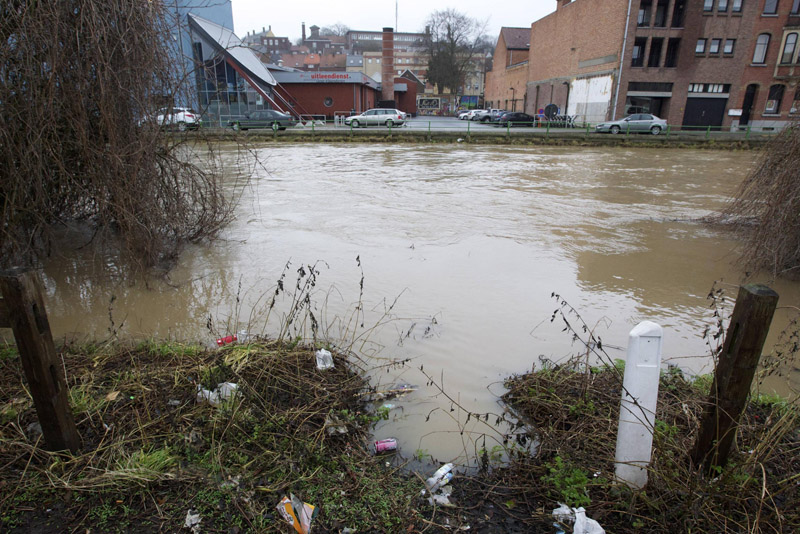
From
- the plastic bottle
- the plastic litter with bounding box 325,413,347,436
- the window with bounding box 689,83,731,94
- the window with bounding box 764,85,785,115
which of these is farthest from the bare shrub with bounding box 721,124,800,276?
the window with bounding box 764,85,785,115

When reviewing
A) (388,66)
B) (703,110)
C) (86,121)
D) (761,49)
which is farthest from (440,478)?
(388,66)

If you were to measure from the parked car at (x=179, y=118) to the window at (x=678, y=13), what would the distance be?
41914 millimetres

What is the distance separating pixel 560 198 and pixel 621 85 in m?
28.7

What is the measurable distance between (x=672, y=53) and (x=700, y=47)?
6.10 ft

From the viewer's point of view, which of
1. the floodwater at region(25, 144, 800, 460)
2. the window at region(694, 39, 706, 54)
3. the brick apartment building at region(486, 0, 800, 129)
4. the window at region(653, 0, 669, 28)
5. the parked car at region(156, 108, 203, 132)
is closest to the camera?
the floodwater at region(25, 144, 800, 460)

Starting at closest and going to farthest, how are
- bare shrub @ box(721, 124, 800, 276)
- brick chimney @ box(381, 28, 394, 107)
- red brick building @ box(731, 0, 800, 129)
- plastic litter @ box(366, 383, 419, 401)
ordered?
plastic litter @ box(366, 383, 419, 401)
bare shrub @ box(721, 124, 800, 276)
red brick building @ box(731, 0, 800, 129)
brick chimney @ box(381, 28, 394, 107)

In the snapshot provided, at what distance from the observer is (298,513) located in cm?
257

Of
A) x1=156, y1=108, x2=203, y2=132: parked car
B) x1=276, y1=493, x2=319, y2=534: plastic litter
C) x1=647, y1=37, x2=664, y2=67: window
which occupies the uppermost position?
x1=647, y1=37, x2=664, y2=67: window

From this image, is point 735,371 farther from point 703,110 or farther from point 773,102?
point 773,102

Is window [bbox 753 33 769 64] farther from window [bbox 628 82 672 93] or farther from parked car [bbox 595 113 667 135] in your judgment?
parked car [bbox 595 113 667 135]

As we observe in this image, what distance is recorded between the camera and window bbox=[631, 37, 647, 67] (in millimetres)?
37969

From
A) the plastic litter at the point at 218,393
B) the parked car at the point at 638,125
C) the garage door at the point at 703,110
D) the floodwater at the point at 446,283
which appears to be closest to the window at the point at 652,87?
the garage door at the point at 703,110

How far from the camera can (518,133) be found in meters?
31.0

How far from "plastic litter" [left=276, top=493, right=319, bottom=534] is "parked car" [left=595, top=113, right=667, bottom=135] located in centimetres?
3519
